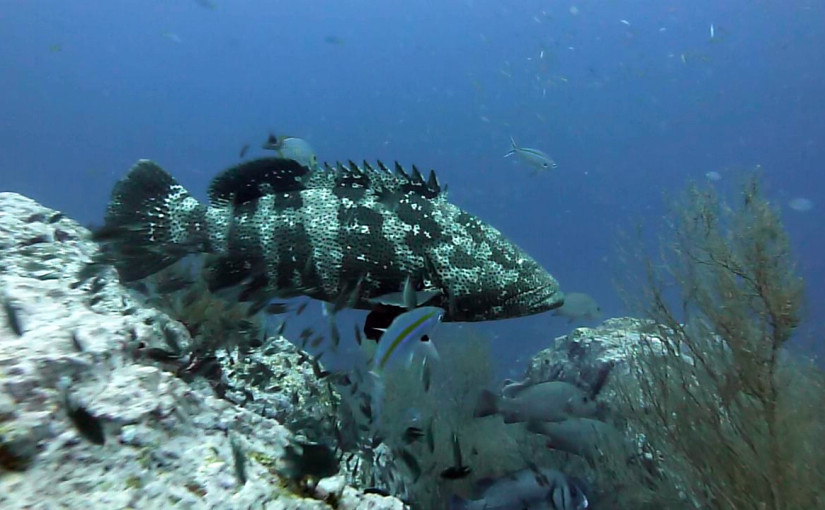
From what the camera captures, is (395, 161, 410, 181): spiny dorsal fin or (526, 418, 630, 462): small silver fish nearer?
(395, 161, 410, 181): spiny dorsal fin

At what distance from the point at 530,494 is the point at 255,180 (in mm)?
3186

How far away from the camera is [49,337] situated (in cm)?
212

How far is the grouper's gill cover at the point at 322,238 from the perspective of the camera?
13.4 feet

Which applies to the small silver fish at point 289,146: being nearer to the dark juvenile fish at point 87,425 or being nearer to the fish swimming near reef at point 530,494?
the fish swimming near reef at point 530,494

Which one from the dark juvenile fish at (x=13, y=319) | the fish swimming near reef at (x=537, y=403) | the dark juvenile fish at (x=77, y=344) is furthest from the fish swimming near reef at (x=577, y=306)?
the dark juvenile fish at (x=13, y=319)

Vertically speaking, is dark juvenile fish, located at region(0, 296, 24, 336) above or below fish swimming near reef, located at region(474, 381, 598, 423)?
above

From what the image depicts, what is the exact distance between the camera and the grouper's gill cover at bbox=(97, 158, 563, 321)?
4.09 metres

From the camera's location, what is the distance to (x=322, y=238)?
412 centimetres

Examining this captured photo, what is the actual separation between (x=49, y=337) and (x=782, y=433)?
452cm

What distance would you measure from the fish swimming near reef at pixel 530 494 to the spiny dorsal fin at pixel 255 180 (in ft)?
9.02

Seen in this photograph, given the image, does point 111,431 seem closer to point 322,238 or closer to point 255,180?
point 322,238

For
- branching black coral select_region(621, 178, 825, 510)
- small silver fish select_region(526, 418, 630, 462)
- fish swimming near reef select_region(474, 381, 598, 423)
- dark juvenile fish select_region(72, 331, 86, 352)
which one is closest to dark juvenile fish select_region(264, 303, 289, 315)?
dark juvenile fish select_region(72, 331, 86, 352)

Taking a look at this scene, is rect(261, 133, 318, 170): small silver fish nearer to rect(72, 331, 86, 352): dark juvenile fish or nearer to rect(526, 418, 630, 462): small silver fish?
rect(526, 418, 630, 462): small silver fish

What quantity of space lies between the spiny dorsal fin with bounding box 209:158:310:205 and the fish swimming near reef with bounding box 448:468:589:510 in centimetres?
275
